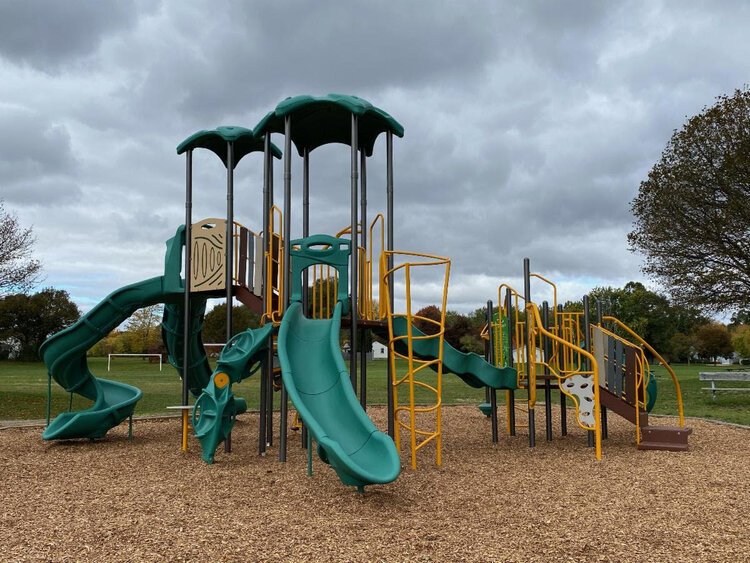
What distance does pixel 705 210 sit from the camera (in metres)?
24.1

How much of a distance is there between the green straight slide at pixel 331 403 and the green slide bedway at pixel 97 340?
10.3ft

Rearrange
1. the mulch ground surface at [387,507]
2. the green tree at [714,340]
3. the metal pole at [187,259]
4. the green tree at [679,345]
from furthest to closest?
the green tree at [714,340] → the green tree at [679,345] → the metal pole at [187,259] → the mulch ground surface at [387,507]

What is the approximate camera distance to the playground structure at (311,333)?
8.05 meters

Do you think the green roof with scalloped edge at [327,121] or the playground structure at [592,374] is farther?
the playground structure at [592,374]

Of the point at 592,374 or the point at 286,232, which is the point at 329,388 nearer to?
the point at 286,232

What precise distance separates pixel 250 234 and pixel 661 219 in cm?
1951

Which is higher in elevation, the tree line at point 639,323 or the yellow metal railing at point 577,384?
the tree line at point 639,323

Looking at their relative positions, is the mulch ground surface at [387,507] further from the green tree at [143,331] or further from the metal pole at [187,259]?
the green tree at [143,331]

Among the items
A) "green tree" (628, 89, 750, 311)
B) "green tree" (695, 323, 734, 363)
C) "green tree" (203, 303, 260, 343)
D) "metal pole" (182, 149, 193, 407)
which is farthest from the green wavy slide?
"green tree" (695, 323, 734, 363)

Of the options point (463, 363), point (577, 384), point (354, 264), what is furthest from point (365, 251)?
point (577, 384)

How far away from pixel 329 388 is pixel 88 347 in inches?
226

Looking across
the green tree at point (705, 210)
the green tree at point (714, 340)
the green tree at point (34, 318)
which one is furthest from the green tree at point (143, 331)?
the green tree at point (714, 340)

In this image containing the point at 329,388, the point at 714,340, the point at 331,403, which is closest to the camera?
the point at 331,403

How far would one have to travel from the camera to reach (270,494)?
677cm
